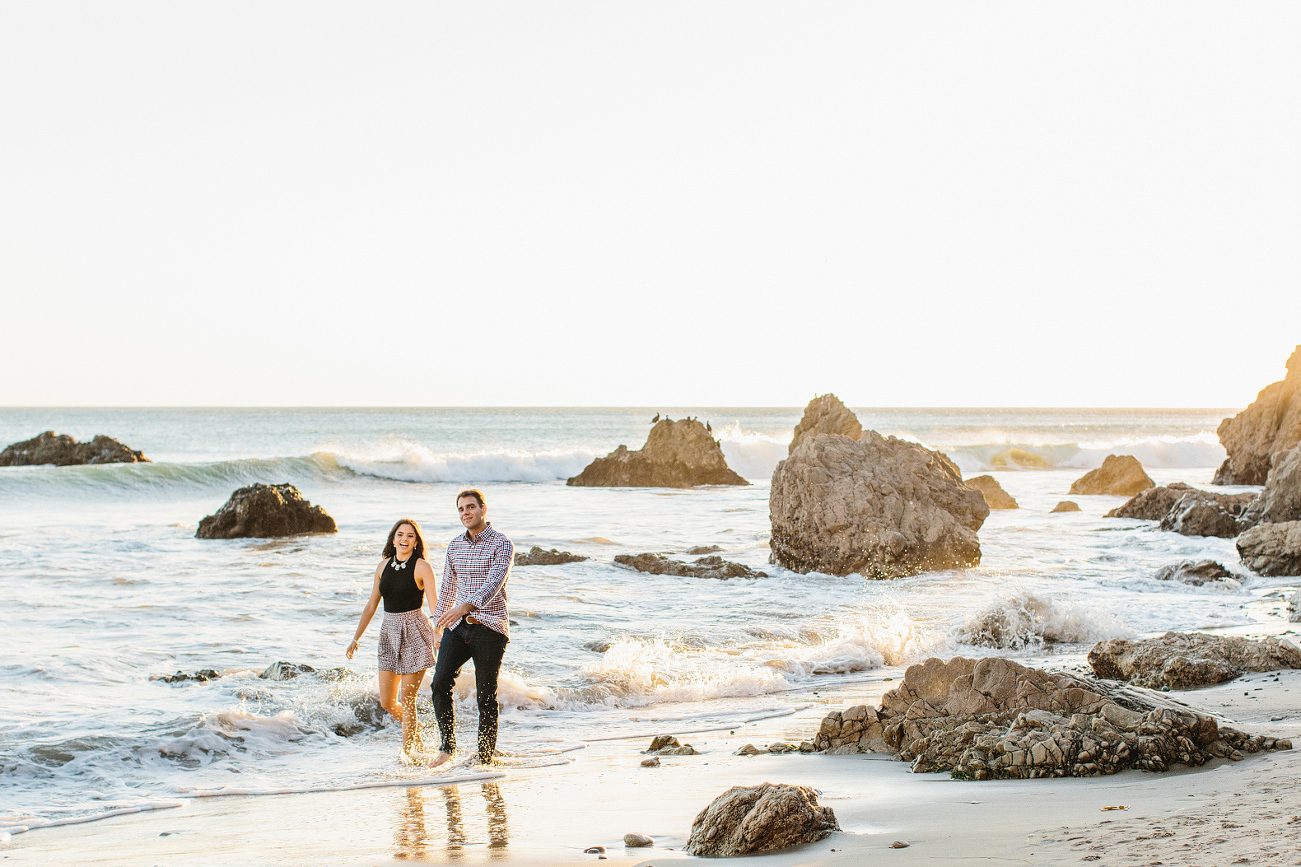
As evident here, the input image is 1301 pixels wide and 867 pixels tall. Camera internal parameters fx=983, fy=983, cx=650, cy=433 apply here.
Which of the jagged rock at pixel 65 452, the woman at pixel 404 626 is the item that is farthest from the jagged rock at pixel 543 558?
the jagged rock at pixel 65 452

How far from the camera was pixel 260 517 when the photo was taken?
18.5m

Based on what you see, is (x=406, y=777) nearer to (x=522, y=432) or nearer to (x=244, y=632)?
(x=244, y=632)

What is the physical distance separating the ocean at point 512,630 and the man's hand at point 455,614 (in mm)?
928

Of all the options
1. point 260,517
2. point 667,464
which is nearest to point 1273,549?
point 260,517

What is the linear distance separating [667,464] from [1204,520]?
19181mm

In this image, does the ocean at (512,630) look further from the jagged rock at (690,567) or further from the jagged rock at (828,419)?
the jagged rock at (828,419)

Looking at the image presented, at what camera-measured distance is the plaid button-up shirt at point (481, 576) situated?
20.2ft

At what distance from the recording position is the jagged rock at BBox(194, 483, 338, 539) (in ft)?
60.4

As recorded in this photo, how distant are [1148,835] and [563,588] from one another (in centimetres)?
1050

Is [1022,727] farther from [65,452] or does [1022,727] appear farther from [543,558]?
[65,452]

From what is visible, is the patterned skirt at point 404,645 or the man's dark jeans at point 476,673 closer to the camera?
the man's dark jeans at point 476,673

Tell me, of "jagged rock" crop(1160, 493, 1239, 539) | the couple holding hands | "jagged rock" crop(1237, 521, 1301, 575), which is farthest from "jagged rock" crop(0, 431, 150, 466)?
"jagged rock" crop(1237, 521, 1301, 575)

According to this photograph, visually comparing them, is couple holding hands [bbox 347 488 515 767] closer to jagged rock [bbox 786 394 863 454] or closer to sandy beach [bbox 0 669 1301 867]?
sandy beach [bbox 0 669 1301 867]

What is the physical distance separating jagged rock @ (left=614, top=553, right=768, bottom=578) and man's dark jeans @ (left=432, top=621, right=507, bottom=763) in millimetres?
8334
